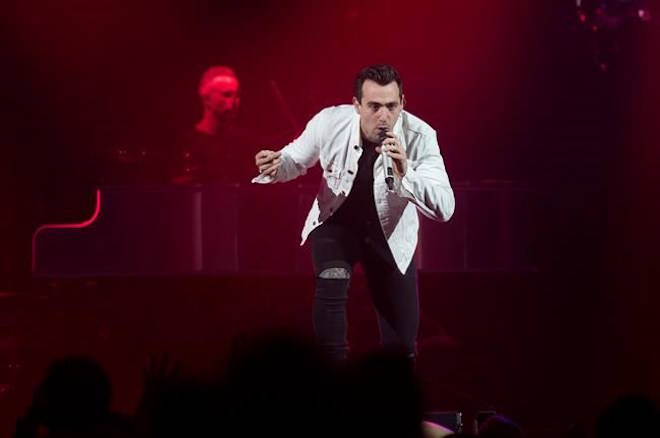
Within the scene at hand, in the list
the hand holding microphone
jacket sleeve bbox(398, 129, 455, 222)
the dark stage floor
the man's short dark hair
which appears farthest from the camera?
the dark stage floor

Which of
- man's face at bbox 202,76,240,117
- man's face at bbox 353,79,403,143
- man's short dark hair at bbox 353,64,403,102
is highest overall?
man's face at bbox 202,76,240,117

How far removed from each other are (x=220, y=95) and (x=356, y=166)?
3885 mm

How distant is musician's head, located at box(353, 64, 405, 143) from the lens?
5.41 metres

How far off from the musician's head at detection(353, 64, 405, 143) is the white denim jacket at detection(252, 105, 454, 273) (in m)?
0.10

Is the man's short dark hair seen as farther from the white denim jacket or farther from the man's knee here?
the man's knee

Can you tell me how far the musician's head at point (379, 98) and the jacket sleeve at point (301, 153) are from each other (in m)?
0.33

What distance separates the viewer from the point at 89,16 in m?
10.1

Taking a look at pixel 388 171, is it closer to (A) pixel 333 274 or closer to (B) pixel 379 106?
(B) pixel 379 106

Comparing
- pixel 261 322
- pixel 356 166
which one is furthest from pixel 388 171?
pixel 261 322

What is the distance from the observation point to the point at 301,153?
5.68m

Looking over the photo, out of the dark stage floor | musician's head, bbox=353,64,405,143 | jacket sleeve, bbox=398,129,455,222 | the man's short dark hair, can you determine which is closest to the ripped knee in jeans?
jacket sleeve, bbox=398,129,455,222

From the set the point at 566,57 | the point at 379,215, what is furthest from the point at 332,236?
the point at 566,57

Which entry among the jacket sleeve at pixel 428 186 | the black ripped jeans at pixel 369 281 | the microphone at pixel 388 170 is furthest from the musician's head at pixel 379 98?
the black ripped jeans at pixel 369 281

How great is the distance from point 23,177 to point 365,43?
11.6ft
